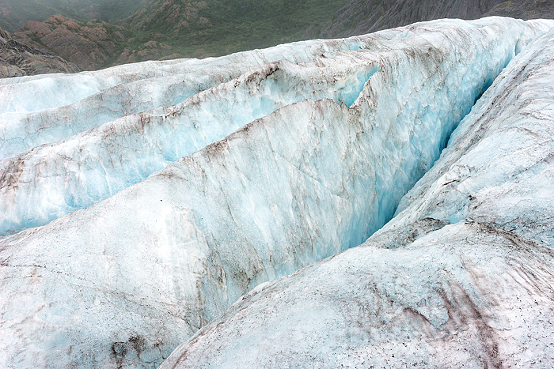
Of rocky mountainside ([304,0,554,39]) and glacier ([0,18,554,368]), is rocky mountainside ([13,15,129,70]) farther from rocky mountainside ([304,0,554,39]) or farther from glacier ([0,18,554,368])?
glacier ([0,18,554,368])

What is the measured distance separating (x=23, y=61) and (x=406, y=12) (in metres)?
46.1

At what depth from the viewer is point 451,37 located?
12789 millimetres

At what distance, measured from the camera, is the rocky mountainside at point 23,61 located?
22.3 meters

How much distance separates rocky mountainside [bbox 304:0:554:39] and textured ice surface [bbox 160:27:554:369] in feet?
123

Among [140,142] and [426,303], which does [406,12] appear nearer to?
[140,142]

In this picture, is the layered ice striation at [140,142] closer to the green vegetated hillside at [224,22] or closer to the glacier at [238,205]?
the glacier at [238,205]

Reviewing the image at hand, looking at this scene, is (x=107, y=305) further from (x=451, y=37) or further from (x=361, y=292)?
(x=451, y=37)

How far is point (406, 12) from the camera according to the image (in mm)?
46562

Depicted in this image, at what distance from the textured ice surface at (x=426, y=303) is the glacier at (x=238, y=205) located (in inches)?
1.3

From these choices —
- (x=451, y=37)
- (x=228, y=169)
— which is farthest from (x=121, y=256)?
(x=451, y=37)

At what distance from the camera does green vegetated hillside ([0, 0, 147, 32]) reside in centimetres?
6431

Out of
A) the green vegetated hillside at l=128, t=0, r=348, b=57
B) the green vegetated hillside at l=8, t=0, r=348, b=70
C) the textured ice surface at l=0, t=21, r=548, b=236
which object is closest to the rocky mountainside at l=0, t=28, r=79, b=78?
the textured ice surface at l=0, t=21, r=548, b=236

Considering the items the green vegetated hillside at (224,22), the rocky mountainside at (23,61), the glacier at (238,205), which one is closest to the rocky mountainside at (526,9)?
the glacier at (238,205)

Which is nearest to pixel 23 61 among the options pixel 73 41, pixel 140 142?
Answer: pixel 140 142
